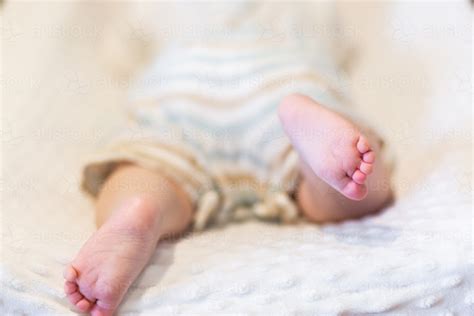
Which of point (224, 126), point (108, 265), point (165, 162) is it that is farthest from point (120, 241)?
point (224, 126)

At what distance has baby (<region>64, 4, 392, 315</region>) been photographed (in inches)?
23.7

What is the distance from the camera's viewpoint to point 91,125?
97 centimetres

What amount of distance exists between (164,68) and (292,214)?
13.1 inches

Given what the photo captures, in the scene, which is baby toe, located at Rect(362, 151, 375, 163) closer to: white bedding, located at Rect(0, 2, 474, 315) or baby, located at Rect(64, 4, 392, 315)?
baby, located at Rect(64, 4, 392, 315)

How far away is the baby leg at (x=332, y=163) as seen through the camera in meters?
0.60

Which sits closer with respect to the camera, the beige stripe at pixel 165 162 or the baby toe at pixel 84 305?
the baby toe at pixel 84 305

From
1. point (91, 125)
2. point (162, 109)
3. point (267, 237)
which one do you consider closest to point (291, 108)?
point (267, 237)

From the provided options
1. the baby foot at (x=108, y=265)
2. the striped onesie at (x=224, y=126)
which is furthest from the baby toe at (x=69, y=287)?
the striped onesie at (x=224, y=126)

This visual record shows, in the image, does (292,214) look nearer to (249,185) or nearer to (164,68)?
Answer: (249,185)

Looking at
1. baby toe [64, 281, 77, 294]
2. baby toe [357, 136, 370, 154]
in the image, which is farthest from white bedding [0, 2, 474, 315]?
baby toe [357, 136, 370, 154]

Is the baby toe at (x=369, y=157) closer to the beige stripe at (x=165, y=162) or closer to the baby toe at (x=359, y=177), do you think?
the baby toe at (x=359, y=177)

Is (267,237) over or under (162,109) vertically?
under

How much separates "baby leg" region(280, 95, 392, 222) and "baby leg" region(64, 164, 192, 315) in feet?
0.56

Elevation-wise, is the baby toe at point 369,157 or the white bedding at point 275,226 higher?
the baby toe at point 369,157
